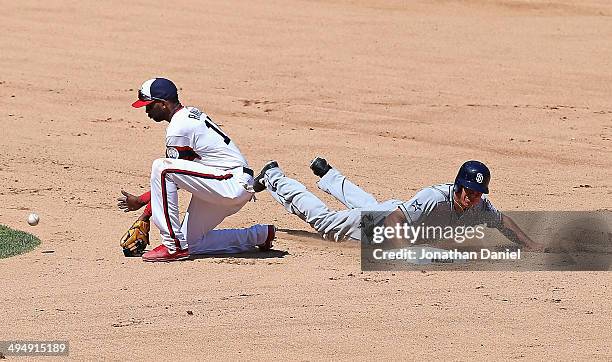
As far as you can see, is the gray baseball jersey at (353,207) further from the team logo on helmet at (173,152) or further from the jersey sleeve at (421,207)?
the team logo on helmet at (173,152)

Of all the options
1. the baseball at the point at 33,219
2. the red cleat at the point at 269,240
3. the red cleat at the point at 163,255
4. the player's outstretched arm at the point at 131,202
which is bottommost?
the red cleat at the point at 163,255

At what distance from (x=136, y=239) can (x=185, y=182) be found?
69 centimetres

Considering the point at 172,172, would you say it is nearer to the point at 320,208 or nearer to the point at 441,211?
the point at 320,208

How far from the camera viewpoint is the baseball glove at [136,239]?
34.6ft

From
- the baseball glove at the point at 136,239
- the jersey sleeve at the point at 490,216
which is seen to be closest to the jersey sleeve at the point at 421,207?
the jersey sleeve at the point at 490,216

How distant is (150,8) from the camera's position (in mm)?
22719

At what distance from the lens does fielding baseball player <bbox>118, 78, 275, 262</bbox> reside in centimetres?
1030

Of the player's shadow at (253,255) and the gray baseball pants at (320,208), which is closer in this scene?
the player's shadow at (253,255)

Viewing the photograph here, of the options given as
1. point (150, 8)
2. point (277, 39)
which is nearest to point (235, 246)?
point (277, 39)

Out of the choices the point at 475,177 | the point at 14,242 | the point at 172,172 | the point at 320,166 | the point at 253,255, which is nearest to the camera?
the point at 475,177

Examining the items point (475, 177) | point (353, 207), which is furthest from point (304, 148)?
point (475, 177)

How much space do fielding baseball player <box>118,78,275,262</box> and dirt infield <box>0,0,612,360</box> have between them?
225 mm

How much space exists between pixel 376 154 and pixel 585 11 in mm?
9411

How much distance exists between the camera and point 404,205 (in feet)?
34.1
